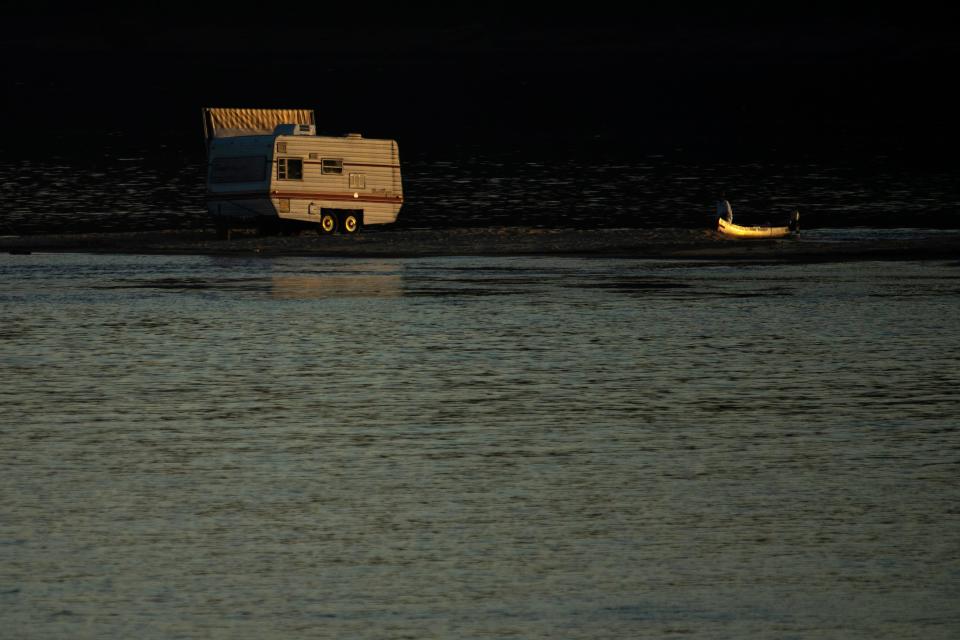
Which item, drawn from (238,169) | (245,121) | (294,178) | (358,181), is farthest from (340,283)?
(245,121)

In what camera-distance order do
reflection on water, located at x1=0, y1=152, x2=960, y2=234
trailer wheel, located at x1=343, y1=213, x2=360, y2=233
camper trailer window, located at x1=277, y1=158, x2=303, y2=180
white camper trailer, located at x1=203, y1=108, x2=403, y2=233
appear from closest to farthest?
1. white camper trailer, located at x1=203, y1=108, x2=403, y2=233
2. camper trailer window, located at x1=277, y1=158, x2=303, y2=180
3. trailer wheel, located at x1=343, y1=213, x2=360, y2=233
4. reflection on water, located at x1=0, y1=152, x2=960, y2=234

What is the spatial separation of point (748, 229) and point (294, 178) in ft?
42.6

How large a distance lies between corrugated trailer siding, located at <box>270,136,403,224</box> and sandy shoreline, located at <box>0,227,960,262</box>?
3.95 feet

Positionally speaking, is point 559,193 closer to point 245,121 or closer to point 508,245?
point 245,121

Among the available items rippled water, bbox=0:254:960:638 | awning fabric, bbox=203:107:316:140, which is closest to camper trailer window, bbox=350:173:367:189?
awning fabric, bbox=203:107:316:140

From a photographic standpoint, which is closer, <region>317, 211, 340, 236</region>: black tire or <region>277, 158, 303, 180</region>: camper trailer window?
<region>277, 158, 303, 180</region>: camper trailer window

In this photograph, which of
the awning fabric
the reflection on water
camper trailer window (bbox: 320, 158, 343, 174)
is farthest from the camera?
the reflection on water

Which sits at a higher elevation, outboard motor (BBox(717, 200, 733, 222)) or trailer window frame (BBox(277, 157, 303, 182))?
trailer window frame (BBox(277, 157, 303, 182))

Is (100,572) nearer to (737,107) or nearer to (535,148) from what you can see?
(535,148)

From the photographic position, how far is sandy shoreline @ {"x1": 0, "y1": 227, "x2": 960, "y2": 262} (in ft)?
160

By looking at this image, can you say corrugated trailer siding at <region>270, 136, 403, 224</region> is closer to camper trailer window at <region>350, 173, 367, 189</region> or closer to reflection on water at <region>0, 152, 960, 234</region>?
camper trailer window at <region>350, 173, 367, 189</region>

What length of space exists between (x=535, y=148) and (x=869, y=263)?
259ft

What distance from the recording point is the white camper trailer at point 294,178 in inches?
2218

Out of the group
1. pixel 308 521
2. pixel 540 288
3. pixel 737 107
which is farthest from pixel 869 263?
pixel 737 107
